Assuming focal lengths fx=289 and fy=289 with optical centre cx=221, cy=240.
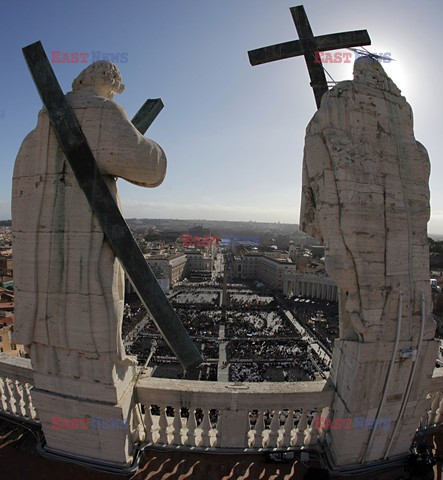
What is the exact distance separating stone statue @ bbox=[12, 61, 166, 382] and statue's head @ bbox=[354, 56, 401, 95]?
3577 mm

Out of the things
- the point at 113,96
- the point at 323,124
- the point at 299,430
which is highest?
the point at 113,96

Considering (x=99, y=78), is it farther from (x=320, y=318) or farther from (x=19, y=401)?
(x=320, y=318)

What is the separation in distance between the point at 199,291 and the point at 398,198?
5678cm

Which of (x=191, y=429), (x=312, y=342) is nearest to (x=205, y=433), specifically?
(x=191, y=429)

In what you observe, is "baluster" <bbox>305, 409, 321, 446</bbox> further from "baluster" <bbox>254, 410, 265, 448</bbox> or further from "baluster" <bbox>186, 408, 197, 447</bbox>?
"baluster" <bbox>186, 408, 197, 447</bbox>

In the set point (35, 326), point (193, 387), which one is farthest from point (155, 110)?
point (193, 387)

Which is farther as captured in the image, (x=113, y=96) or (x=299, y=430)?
(x=299, y=430)

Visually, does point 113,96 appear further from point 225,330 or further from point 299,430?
point 225,330

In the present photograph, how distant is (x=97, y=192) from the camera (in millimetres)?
3953

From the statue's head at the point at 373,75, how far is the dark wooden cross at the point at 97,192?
4377 millimetres

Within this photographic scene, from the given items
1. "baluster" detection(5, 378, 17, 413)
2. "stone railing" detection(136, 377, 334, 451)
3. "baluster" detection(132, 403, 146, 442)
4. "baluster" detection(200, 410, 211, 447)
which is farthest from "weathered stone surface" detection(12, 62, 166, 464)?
"baluster" detection(5, 378, 17, 413)

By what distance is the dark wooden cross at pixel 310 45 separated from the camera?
5.56m

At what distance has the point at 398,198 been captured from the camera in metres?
4.59

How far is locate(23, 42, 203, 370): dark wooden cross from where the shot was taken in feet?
12.9
